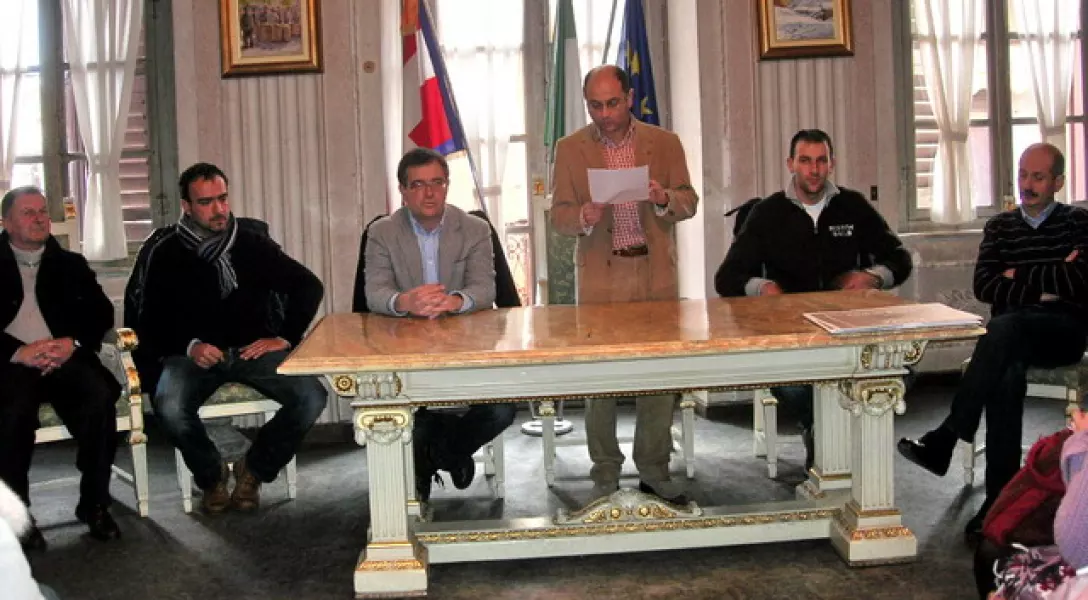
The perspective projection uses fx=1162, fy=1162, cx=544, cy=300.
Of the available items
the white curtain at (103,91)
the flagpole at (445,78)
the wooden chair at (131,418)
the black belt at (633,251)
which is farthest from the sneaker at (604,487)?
the white curtain at (103,91)

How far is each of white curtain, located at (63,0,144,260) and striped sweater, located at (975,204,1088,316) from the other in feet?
13.7

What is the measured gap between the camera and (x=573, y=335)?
337 centimetres

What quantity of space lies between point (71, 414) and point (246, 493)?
69 cm

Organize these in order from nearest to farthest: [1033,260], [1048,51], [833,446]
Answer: [833,446] → [1033,260] → [1048,51]

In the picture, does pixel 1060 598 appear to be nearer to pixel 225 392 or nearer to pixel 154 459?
pixel 225 392

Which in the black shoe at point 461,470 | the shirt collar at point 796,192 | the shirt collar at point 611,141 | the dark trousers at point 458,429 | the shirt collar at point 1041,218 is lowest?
the black shoe at point 461,470

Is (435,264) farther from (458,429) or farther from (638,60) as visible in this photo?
(638,60)

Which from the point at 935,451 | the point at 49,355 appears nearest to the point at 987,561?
the point at 935,451

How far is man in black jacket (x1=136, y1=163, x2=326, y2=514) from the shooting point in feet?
14.1

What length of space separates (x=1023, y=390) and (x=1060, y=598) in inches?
75.1

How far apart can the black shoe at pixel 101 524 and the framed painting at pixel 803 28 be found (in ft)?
12.5

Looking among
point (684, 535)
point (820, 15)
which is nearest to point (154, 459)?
point (684, 535)

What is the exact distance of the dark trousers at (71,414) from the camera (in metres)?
4.02

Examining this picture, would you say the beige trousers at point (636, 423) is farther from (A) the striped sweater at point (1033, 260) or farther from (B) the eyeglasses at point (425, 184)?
(A) the striped sweater at point (1033, 260)
